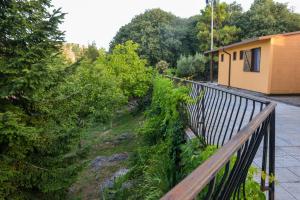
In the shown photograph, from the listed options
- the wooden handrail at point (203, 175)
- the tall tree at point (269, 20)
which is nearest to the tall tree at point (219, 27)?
the tall tree at point (269, 20)

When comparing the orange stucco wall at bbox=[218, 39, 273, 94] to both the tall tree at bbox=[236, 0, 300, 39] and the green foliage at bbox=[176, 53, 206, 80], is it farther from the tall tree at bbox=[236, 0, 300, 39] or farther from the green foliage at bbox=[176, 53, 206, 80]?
the tall tree at bbox=[236, 0, 300, 39]

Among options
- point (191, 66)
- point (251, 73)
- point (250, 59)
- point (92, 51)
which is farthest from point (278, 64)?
point (92, 51)

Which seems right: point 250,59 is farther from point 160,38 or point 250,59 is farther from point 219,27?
point 160,38

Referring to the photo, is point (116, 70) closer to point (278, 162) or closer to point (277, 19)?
point (278, 162)

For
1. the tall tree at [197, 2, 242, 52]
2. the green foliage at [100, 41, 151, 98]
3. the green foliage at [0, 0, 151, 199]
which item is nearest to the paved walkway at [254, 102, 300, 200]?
the green foliage at [0, 0, 151, 199]

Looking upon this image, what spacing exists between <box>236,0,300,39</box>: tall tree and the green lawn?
15981 millimetres

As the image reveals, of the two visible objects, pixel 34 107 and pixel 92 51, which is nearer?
pixel 34 107

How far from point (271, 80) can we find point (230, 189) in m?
11.1

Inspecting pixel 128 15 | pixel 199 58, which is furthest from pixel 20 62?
pixel 128 15

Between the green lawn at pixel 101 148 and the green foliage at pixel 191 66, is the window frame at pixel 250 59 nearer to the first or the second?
the green lawn at pixel 101 148

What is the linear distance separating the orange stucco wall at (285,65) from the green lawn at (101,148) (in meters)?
5.77

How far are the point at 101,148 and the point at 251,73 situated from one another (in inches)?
301

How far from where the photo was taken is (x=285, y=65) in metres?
11.6

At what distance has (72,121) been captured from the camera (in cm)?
578
